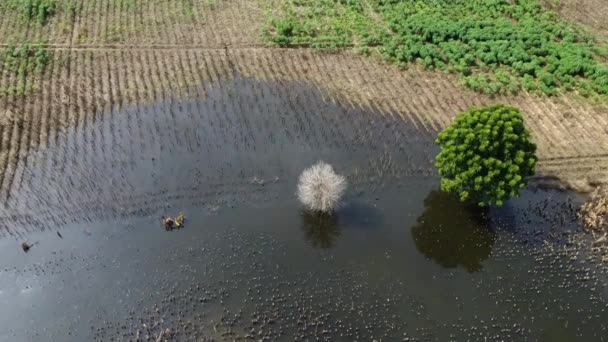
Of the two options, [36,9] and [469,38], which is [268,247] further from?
[36,9]

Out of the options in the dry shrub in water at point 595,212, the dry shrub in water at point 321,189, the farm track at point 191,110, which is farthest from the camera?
the farm track at point 191,110

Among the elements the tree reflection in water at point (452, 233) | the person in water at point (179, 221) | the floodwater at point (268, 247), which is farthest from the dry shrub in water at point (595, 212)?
the person in water at point (179, 221)

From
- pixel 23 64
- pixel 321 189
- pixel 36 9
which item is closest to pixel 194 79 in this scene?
pixel 23 64

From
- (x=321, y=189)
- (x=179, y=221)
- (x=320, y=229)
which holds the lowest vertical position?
(x=320, y=229)

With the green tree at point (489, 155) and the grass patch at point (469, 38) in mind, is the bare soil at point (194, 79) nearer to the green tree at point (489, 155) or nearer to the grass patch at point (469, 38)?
the grass patch at point (469, 38)

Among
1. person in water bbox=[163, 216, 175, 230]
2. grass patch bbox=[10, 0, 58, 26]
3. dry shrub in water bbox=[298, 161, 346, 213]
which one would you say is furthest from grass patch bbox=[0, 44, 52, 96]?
dry shrub in water bbox=[298, 161, 346, 213]

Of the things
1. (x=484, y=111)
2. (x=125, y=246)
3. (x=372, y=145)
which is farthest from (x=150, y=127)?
(x=484, y=111)

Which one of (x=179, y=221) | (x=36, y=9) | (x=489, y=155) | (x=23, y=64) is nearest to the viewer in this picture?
(x=489, y=155)

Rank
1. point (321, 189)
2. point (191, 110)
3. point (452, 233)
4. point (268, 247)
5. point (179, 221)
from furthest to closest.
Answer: point (191, 110), point (452, 233), point (179, 221), point (321, 189), point (268, 247)

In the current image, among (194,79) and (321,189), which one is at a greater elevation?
(321,189)
